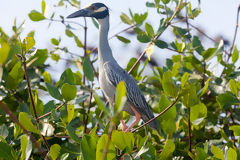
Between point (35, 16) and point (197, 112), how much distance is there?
68.0 inches

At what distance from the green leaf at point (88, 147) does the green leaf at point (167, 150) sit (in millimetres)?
511

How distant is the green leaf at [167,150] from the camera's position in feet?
8.49

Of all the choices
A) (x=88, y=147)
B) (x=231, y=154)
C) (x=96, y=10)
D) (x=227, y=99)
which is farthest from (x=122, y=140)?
(x=96, y=10)

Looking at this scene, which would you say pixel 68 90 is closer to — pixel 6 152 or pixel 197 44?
pixel 6 152

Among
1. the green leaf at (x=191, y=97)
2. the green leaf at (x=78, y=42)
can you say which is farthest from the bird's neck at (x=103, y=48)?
the green leaf at (x=191, y=97)

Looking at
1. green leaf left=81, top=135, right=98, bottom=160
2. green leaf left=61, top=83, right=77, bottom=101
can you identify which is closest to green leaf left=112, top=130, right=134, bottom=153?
green leaf left=81, top=135, right=98, bottom=160

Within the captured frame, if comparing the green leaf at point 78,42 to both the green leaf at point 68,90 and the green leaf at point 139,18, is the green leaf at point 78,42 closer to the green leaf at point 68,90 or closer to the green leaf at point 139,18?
the green leaf at point 139,18

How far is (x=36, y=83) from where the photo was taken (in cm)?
383

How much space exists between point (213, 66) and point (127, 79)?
845 millimetres

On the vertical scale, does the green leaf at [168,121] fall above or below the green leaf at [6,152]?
below

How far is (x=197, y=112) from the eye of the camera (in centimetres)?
314

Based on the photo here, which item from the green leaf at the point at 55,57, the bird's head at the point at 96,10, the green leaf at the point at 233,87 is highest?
the bird's head at the point at 96,10

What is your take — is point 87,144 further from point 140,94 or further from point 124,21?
point 124,21

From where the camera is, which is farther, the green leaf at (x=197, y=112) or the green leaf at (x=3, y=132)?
the green leaf at (x=197, y=112)
